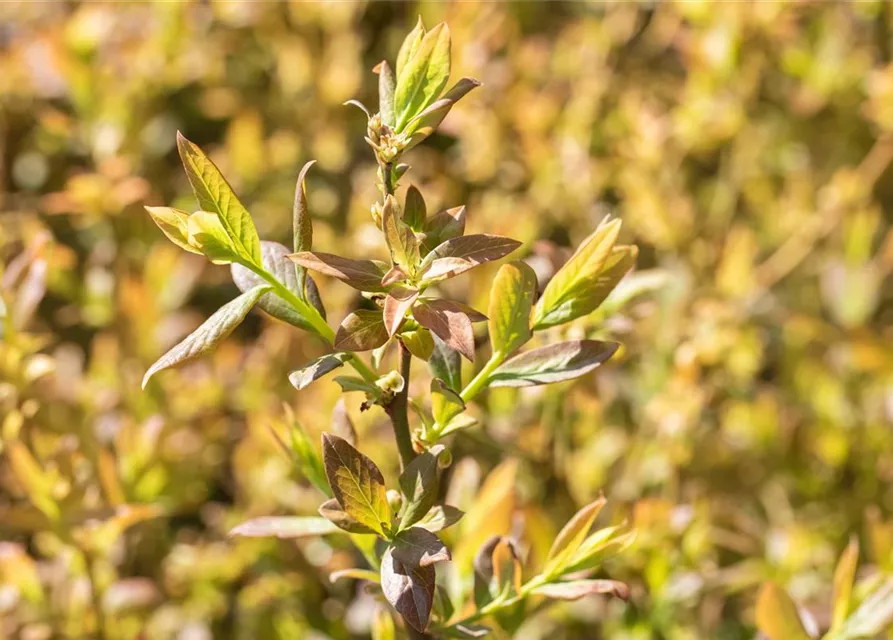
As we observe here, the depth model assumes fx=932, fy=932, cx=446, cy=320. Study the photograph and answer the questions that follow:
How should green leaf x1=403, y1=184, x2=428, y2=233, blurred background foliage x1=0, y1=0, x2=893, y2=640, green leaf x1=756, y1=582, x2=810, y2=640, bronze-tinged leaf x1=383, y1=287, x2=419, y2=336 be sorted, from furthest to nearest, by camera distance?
blurred background foliage x1=0, y1=0, x2=893, y2=640 → green leaf x1=756, y1=582, x2=810, y2=640 → green leaf x1=403, y1=184, x2=428, y2=233 → bronze-tinged leaf x1=383, y1=287, x2=419, y2=336

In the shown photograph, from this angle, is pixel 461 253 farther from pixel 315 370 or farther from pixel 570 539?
pixel 570 539

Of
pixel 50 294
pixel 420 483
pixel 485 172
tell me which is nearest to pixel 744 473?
pixel 485 172

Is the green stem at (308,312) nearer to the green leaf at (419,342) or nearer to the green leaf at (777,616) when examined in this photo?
the green leaf at (419,342)

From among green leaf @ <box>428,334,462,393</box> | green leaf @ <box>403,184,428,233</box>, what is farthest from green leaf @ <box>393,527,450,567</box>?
green leaf @ <box>403,184,428,233</box>

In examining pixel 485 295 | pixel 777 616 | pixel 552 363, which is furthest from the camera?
pixel 485 295

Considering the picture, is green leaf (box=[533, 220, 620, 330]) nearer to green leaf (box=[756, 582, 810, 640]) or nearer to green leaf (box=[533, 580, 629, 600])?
green leaf (box=[533, 580, 629, 600])

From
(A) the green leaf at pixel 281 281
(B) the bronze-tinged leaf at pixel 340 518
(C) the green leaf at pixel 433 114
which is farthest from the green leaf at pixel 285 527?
(C) the green leaf at pixel 433 114

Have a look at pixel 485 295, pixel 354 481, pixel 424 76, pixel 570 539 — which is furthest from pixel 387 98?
pixel 485 295

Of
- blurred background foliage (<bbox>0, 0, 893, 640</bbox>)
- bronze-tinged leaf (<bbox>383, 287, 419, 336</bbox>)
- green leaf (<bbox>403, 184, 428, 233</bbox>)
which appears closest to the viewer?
bronze-tinged leaf (<bbox>383, 287, 419, 336</bbox>)
